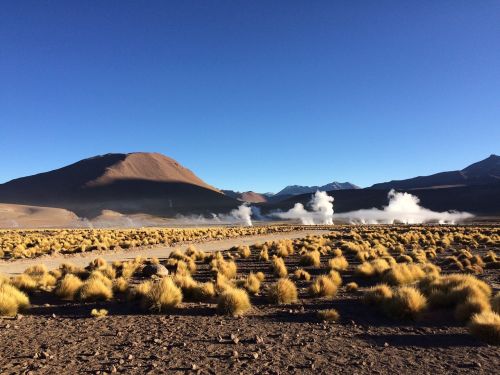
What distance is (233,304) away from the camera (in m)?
10.3

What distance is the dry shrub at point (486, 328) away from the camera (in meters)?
7.87

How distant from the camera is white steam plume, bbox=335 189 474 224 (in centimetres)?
11344

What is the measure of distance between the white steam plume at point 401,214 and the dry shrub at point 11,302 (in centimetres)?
10653

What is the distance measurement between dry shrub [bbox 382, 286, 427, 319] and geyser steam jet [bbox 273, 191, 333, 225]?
343 ft

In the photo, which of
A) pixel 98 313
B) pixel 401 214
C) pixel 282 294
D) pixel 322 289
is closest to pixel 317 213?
pixel 401 214

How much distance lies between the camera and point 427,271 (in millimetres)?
16344

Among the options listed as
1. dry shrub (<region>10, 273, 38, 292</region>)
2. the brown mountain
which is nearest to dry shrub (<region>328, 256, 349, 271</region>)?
dry shrub (<region>10, 273, 38, 292</region>)

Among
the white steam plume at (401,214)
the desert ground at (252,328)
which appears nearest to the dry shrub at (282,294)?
the desert ground at (252,328)

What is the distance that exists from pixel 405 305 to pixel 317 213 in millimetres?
124702

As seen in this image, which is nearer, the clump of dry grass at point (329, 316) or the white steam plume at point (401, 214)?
the clump of dry grass at point (329, 316)

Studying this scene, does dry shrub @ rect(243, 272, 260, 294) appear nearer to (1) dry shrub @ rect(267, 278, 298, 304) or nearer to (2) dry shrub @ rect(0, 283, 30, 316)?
(1) dry shrub @ rect(267, 278, 298, 304)

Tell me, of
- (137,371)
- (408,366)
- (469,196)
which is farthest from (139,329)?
(469,196)

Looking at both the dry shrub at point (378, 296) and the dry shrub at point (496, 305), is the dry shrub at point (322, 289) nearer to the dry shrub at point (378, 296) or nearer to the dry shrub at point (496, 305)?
the dry shrub at point (378, 296)

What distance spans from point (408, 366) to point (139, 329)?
5360 mm
